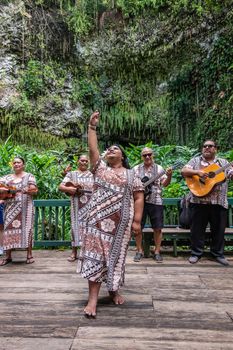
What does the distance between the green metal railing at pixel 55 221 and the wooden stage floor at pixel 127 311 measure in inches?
59.3

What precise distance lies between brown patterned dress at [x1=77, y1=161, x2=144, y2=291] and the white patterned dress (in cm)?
191

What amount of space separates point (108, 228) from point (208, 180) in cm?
205

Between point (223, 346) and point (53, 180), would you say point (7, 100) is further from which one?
point (223, 346)

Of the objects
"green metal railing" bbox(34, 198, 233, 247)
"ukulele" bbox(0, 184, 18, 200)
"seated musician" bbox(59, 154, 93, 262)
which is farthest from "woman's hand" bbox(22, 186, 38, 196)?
"green metal railing" bbox(34, 198, 233, 247)

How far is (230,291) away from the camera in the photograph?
11.0ft

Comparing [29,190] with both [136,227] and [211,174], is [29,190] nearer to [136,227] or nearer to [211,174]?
[136,227]

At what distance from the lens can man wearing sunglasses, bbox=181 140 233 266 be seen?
451 centimetres

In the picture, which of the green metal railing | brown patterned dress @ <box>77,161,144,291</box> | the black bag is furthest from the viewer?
the green metal railing

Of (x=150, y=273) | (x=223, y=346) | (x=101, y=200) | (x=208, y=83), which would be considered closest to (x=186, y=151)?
(x=208, y=83)

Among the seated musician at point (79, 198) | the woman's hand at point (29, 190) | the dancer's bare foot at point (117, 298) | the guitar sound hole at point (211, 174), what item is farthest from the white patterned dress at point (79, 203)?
the dancer's bare foot at point (117, 298)

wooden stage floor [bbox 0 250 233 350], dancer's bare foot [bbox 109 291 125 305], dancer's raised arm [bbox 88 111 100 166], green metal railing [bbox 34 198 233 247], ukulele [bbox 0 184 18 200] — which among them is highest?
dancer's raised arm [bbox 88 111 100 166]

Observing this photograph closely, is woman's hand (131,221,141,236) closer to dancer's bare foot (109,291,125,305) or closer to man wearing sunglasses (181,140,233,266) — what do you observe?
dancer's bare foot (109,291,125,305)

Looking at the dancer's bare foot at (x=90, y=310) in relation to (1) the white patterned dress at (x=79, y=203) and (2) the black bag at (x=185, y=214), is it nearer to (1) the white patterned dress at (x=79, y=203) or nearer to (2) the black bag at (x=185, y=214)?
(1) the white patterned dress at (x=79, y=203)

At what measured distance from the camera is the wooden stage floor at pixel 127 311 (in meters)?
2.23
